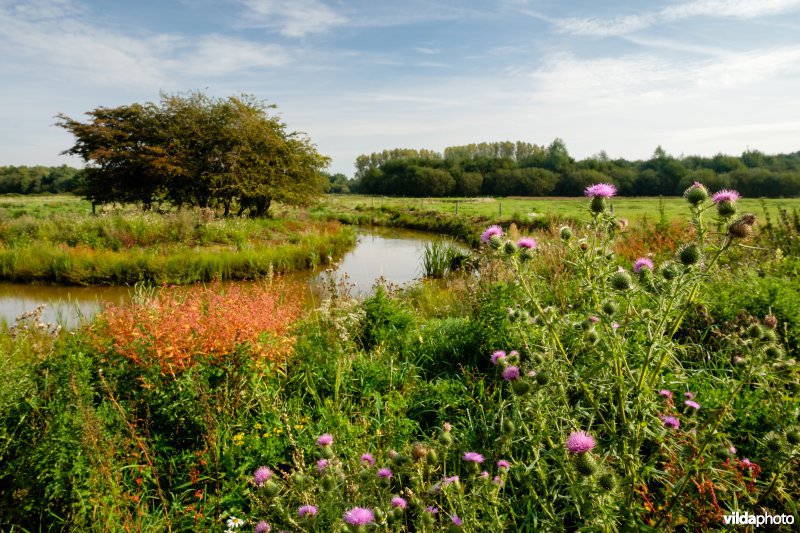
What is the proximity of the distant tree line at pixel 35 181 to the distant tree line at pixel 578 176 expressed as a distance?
41492mm

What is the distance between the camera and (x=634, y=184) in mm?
66375

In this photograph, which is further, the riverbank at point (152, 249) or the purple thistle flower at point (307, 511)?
the riverbank at point (152, 249)

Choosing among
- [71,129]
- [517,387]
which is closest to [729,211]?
[517,387]

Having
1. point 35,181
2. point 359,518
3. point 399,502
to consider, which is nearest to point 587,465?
point 399,502

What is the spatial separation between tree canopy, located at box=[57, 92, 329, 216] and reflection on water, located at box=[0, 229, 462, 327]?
6.06 metres

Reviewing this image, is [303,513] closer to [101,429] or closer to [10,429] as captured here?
[101,429]

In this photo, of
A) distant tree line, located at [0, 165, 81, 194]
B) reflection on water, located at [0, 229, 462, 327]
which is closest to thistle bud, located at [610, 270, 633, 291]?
reflection on water, located at [0, 229, 462, 327]

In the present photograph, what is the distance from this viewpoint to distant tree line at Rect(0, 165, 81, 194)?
217 ft

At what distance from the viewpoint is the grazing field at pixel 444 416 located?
1787 mm

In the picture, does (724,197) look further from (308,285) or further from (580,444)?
(308,285)

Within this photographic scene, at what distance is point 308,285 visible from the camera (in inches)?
453

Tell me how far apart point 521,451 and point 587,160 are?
8429 centimetres

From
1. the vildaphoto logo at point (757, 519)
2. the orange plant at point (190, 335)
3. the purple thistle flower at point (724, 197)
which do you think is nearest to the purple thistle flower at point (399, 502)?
the vildaphoto logo at point (757, 519)

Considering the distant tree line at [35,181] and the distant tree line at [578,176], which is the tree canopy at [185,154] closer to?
the distant tree line at [578,176]
